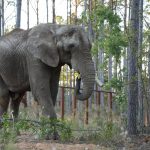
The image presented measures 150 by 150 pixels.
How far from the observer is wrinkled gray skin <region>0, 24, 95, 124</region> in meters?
7.25

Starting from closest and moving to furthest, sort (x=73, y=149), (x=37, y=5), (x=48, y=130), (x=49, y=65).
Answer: (x=73, y=149) → (x=48, y=130) → (x=49, y=65) → (x=37, y=5)

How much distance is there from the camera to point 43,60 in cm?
750

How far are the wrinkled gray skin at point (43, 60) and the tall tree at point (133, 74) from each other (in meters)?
1.28

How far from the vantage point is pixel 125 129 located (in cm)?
902

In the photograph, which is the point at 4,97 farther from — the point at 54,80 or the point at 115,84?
the point at 115,84

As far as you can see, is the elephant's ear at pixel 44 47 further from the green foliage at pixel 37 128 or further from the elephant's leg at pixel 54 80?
the green foliage at pixel 37 128

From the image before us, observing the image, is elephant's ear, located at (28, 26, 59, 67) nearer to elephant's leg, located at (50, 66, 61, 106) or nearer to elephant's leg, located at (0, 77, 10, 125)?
elephant's leg, located at (50, 66, 61, 106)

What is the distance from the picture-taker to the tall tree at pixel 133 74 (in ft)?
27.2

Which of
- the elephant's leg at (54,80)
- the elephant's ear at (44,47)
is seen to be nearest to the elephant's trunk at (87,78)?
the elephant's ear at (44,47)

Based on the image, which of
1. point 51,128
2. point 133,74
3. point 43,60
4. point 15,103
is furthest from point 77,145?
point 15,103

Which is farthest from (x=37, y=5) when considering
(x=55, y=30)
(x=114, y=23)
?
→ (x=55, y=30)

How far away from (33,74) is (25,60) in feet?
1.63

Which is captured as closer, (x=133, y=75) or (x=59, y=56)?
(x=59, y=56)

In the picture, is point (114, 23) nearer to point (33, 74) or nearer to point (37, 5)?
point (33, 74)
